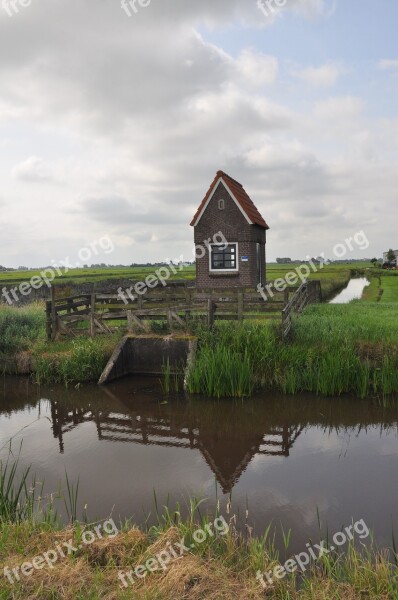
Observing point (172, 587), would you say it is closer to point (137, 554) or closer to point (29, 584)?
point (137, 554)

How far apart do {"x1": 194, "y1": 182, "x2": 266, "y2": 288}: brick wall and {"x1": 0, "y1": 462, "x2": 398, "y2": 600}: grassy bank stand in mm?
18803

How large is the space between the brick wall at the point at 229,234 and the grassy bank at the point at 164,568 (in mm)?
18803

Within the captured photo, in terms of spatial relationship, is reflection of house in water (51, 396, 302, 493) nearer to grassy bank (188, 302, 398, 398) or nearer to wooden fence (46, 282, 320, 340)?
grassy bank (188, 302, 398, 398)

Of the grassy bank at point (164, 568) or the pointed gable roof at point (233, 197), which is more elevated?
the pointed gable roof at point (233, 197)

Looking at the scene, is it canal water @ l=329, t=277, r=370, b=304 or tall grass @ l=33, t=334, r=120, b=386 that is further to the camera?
canal water @ l=329, t=277, r=370, b=304

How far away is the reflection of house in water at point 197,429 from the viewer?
8461mm

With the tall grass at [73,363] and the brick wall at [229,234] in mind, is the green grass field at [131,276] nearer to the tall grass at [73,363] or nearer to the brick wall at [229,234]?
the brick wall at [229,234]

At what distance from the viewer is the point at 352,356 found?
1180 centimetres

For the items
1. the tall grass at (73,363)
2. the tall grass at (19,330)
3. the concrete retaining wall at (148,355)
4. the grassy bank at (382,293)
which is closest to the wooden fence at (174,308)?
the concrete retaining wall at (148,355)

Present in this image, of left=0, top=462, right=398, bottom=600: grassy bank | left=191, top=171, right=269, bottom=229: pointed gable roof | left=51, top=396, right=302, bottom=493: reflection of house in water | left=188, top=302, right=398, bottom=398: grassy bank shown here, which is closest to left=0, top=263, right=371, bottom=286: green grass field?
left=191, top=171, right=269, bottom=229: pointed gable roof

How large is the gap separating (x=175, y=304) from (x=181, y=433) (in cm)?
681

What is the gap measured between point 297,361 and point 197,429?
3.70 meters

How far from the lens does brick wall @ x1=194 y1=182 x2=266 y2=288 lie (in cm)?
2362

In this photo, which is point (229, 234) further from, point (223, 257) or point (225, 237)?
point (223, 257)
